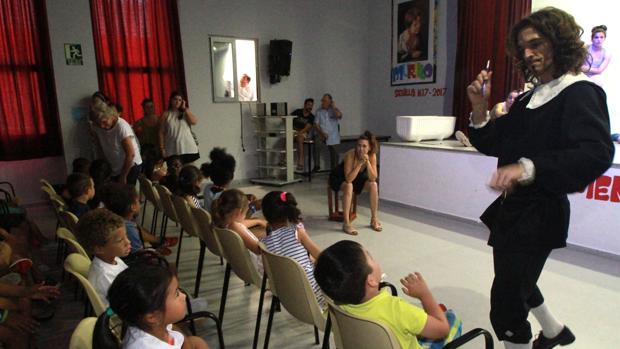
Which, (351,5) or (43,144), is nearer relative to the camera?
(43,144)

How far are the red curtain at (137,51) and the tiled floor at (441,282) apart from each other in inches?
85.4

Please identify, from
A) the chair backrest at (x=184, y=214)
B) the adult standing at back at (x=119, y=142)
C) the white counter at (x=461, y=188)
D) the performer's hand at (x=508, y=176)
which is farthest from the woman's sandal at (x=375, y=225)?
the performer's hand at (x=508, y=176)

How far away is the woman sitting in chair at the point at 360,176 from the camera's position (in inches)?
158

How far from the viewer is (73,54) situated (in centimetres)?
523

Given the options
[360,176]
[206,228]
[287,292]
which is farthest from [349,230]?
[287,292]

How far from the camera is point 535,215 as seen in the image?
1.46 meters

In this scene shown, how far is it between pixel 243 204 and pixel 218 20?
15.9 feet

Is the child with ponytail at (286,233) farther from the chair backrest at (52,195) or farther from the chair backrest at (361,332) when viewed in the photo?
the chair backrest at (52,195)

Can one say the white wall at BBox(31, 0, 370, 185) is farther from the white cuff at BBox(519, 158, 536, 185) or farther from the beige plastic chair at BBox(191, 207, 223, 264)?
the white cuff at BBox(519, 158, 536, 185)

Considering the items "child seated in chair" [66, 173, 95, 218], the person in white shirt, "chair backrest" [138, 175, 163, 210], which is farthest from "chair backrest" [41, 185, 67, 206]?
the person in white shirt

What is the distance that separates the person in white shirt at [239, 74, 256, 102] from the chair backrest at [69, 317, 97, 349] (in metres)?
5.80

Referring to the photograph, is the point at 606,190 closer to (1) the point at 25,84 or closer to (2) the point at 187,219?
(2) the point at 187,219

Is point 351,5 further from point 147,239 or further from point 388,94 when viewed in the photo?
point 147,239

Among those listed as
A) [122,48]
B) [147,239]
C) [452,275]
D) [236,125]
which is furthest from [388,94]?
[147,239]
